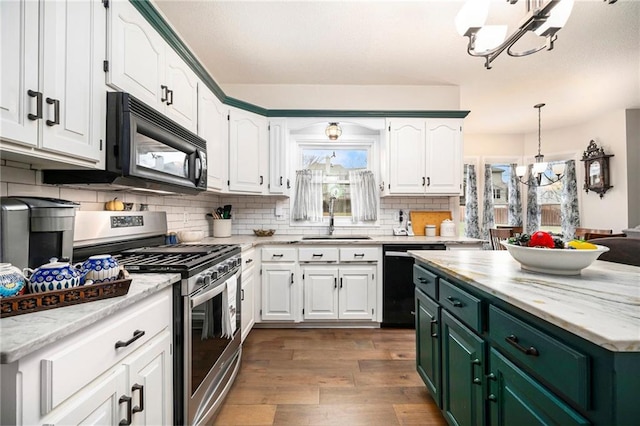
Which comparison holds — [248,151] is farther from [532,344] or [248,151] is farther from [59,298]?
[532,344]

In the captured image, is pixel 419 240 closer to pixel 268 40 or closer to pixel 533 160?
pixel 268 40

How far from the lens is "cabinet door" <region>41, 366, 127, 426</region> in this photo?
30.4 inches

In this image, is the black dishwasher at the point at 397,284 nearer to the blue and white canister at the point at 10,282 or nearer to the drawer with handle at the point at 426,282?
the drawer with handle at the point at 426,282

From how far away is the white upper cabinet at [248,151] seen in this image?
3.11m

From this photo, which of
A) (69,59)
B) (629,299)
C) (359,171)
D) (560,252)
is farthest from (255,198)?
A: (629,299)

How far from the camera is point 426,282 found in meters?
1.83

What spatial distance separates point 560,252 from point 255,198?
3.07 metres

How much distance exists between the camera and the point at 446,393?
A: 5.15ft

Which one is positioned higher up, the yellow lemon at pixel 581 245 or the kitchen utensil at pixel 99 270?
the yellow lemon at pixel 581 245

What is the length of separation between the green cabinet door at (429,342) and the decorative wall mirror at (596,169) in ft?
16.4

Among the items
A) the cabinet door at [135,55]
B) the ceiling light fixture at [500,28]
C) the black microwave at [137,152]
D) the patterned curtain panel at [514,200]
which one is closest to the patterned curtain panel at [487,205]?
the patterned curtain panel at [514,200]

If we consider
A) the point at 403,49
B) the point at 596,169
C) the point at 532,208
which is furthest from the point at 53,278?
the point at 532,208

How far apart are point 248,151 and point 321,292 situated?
168 cm

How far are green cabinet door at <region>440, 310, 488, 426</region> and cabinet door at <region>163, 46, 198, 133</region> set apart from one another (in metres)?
2.11
